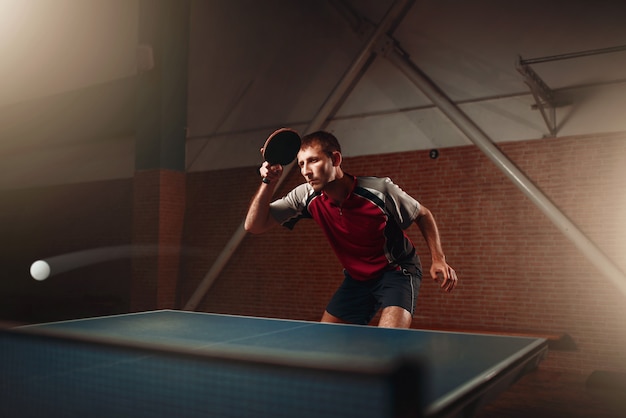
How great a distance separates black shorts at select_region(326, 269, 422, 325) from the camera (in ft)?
11.4

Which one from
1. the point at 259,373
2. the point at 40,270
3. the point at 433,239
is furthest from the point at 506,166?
the point at 40,270

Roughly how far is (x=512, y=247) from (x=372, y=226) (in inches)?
142

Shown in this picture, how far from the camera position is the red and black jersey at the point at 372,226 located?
11.7ft

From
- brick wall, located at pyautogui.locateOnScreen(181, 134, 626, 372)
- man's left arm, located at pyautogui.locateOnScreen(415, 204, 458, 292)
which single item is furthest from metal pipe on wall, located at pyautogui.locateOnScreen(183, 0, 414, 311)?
man's left arm, located at pyautogui.locateOnScreen(415, 204, 458, 292)

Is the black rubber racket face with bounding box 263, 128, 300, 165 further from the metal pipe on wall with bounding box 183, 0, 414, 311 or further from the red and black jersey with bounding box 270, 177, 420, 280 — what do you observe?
the metal pipe on wall with bounding box 183, 0, 414, 311

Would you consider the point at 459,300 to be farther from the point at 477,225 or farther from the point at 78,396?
the point at 78,396

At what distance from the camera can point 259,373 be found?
166 cm

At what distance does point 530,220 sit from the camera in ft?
21.5

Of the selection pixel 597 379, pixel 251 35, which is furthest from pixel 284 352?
pixel 251 35

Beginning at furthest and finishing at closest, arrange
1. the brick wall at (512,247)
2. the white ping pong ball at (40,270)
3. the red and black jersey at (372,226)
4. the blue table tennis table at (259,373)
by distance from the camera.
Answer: the white ping pong ball at (40,270)
the brick wall at (512,247)
the red and black jersey at (372,226)
the blue table tennis table at (259,373)

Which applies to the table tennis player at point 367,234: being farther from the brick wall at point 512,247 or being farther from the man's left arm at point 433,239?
the brick wall at point 512,247

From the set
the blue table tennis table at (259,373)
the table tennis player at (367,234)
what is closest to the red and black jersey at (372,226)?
the table tennis player at (367,234)

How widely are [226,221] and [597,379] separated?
17.6 ft

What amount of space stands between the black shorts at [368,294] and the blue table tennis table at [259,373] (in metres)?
0.61
